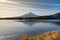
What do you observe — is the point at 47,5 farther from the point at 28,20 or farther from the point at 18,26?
the point at 18,26

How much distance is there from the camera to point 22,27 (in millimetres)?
3020

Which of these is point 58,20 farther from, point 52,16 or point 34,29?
point 34,29

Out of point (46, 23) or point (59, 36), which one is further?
point (46, 23)

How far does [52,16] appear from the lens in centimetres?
319

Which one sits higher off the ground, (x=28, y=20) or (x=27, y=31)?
(x=28, y=20)

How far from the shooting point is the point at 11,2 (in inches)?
118

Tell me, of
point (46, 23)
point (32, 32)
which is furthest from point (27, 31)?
point (46, 23)

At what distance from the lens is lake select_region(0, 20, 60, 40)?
2922mm

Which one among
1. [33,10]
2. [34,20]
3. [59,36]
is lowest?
[59,36]

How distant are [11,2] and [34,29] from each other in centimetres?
72

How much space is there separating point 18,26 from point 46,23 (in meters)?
0.59

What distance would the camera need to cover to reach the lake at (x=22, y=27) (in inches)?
115

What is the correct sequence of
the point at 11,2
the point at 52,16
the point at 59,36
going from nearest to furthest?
1. the point at 59,36
2. the point at 11,2
3. the point at 52,16

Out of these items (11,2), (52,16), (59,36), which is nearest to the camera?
(59,36)
